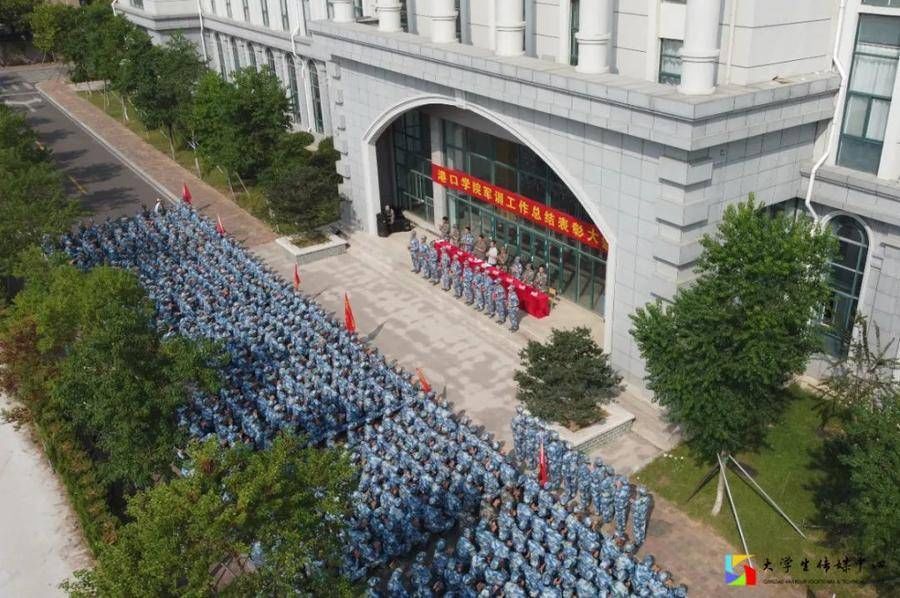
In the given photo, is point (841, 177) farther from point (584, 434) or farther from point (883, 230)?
point (584, 434)

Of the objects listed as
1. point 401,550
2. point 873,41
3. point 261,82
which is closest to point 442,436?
point 401,550

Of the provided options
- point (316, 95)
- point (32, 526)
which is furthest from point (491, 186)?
point (316, 95)

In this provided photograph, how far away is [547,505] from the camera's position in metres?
13.5

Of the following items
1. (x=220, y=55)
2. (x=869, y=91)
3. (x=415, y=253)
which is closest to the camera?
(x=869, y=91)

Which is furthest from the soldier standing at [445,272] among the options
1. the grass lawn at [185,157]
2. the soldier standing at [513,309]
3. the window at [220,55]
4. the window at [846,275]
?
the window at [220,55]

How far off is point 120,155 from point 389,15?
21.3m

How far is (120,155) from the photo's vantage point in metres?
39.3

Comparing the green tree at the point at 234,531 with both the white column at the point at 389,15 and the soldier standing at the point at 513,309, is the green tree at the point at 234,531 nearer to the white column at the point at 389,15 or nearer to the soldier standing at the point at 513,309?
the soldier standing at the point at 513,309

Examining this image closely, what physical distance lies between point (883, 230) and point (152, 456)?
14541 millimetres

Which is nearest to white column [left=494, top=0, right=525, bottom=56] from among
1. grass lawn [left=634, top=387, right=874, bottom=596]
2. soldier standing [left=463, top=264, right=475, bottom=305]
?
soldier standing [left=463, top=264, right=475, bottom=305]

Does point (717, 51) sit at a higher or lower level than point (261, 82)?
higher

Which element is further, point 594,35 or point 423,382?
point 423,382

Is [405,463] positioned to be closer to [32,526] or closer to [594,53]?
[32,526]

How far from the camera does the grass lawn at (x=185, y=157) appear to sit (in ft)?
102
